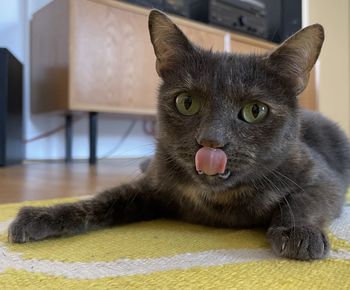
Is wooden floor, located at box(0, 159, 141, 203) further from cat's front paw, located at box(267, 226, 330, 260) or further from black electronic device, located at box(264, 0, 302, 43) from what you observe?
black electronic device, located at box(264, 0, 302, 43)

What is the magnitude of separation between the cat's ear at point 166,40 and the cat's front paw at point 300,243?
0.44m

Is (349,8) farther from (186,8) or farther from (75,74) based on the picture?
(75,74)

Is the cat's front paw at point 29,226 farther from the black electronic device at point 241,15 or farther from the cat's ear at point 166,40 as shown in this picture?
the black electronic device at point 241,15

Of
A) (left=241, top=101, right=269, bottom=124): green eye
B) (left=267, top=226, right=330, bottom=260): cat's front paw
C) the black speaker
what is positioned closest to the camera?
(left=267, top=226, right=330, bottom=260): cat's front paw

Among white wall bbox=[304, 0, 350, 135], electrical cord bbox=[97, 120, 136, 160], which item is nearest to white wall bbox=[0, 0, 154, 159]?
electrical cord bbox=[97, 120, 136, 160]

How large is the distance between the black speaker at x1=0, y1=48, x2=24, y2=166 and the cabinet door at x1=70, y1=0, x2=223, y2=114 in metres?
0.34

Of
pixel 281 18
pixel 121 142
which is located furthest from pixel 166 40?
pixel 281 18

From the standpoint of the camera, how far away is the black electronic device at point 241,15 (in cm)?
311

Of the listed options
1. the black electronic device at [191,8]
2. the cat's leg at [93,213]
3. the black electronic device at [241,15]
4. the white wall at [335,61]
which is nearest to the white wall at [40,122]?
the black electronic device at [191,8]

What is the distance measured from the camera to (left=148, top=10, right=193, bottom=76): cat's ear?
884 millimetres

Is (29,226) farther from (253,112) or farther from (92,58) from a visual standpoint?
(92,58)

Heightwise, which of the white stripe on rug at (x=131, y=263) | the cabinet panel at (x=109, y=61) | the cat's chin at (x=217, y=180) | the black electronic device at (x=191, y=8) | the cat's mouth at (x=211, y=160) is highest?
the black electronic device at (x=191, y=8)

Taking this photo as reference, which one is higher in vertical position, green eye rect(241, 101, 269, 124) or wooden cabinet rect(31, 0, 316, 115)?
wooden cabinet rect(31, 0, 316, 115)

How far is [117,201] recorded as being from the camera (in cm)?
93
